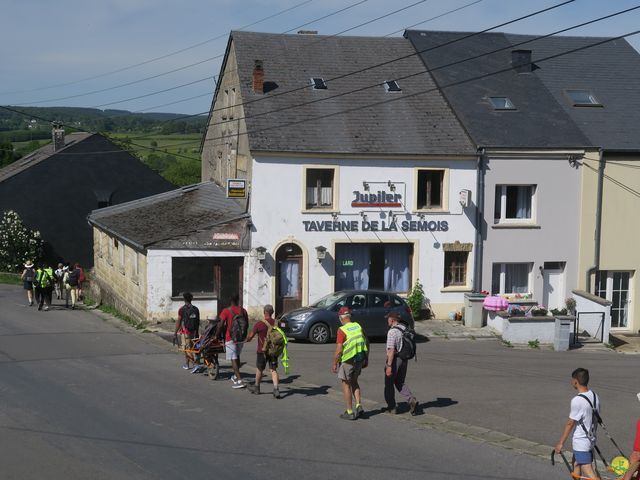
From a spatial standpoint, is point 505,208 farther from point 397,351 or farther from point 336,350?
point 336,350

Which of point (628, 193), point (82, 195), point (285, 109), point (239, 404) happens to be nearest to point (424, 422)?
point (239, 404)

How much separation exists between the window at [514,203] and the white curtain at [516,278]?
160 cm

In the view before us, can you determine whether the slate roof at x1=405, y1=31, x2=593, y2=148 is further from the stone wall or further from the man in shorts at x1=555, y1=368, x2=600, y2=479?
the man in shorts at x1=555, y1=368, x2=600, y2=479

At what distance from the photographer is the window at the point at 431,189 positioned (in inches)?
1112

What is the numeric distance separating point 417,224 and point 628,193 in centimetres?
768

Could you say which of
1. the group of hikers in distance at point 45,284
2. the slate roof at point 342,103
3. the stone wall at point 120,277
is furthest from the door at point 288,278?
the group of hikers in distance at point 45,284

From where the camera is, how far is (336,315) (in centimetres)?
2378

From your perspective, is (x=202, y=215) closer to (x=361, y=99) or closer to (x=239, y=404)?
(x=361, y=99)

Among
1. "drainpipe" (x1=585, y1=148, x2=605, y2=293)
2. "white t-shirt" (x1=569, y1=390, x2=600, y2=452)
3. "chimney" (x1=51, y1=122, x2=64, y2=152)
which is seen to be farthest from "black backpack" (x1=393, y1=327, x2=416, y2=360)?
"chimney" (x1=51, y1=122, x2=64, y2=152)

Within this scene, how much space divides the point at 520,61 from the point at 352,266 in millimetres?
10781

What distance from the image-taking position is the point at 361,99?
29.6 metres

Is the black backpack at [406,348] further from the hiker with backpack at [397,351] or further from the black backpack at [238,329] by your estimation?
the black backpack at [238,329]

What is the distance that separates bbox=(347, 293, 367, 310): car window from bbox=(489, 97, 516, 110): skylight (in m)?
9.79

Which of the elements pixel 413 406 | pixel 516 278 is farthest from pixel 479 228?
pixel 413 406
